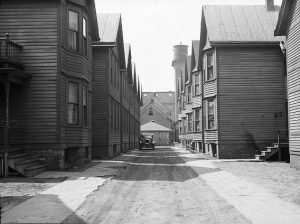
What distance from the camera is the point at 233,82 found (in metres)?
24.8

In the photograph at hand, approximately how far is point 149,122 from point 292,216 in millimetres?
70849

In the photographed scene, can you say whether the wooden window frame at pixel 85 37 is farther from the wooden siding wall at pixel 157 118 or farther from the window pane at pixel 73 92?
the wooden siding wall at pixel 157 118

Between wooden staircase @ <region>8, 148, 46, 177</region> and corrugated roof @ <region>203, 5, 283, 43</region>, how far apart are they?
14211 millimetres

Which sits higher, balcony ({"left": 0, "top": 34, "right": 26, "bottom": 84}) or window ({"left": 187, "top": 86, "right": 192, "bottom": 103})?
window ({"left": 187, "top": 86, "right": 192, "bottom": 103})

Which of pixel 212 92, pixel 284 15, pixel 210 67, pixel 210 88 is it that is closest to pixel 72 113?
pixel 212 92

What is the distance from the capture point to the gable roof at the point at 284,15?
722 inches

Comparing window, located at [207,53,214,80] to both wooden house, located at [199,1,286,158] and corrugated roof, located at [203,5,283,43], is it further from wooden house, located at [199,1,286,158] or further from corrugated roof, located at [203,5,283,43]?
corrugated roof, located at [203,5,283,43]

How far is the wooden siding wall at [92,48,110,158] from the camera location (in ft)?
81.4

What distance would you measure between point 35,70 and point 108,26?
1271 cm

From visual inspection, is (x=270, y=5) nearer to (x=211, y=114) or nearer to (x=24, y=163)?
(x=211, y=114)

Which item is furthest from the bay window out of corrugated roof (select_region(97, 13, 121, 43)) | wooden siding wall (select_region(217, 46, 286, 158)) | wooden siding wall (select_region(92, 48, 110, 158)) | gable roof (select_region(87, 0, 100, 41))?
wooden siding wall (select_region(217, 46, 286, 158))

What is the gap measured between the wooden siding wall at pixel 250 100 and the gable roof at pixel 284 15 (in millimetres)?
5465

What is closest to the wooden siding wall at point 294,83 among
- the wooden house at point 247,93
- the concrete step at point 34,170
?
the wooden house at point 247,93

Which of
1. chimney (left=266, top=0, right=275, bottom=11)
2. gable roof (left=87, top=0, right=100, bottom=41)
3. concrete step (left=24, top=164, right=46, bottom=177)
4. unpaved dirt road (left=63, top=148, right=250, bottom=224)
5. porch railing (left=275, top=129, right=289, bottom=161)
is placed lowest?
unpaved dirt road (left=63, top=148, right=250, bottom=224)
